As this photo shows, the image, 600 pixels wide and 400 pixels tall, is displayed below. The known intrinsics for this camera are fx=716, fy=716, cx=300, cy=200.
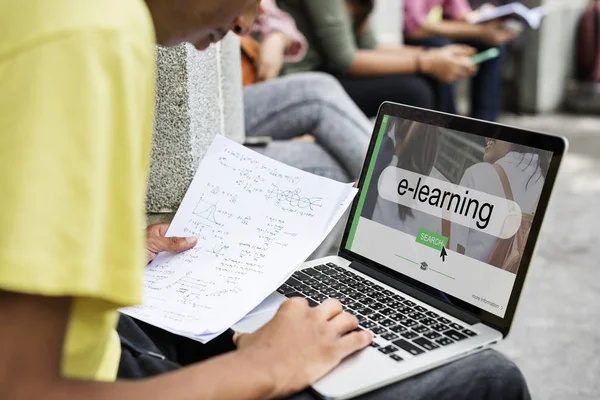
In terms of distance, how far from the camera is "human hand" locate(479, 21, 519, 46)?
4.18 m

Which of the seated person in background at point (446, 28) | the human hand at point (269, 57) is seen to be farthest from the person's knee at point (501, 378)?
the seated person in background at point (446, 28)

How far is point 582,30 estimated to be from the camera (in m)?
5.68

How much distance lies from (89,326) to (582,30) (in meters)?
5.84

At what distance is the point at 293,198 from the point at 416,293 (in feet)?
0.72

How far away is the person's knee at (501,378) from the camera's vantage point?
78cm

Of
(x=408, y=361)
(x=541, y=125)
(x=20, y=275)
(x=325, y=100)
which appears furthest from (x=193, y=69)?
(x=541, y=125)

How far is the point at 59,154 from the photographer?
0.51m

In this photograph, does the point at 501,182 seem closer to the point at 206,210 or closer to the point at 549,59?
the point at 206,210

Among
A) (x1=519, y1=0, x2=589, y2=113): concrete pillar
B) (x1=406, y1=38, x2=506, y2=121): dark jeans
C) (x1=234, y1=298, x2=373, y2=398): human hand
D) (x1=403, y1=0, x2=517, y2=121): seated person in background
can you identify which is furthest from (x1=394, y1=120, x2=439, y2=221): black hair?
(x1=519, y1=0, x2=589, y2=113): concrete pillar

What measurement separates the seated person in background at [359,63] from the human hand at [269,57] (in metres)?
0.31

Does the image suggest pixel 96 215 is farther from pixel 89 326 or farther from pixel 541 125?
pixel 541 125

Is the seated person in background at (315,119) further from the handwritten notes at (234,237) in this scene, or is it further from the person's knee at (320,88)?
the handwritten notes at (234,237)

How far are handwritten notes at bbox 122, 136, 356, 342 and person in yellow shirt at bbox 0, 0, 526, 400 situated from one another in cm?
32

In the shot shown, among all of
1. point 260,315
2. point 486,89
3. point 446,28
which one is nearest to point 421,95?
point 446,28
